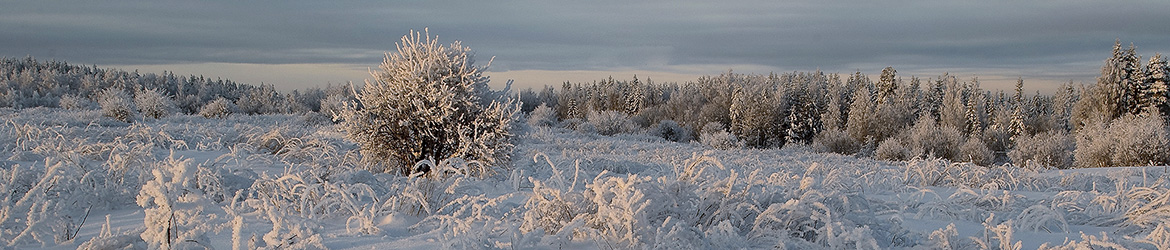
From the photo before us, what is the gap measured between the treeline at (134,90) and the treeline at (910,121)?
14.5 m

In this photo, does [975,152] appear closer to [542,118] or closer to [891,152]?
[891,152]

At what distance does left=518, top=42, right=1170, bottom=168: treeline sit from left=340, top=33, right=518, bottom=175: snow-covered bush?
16.9 m

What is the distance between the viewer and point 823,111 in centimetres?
5012

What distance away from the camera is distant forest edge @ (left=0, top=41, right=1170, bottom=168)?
21156 millimetres

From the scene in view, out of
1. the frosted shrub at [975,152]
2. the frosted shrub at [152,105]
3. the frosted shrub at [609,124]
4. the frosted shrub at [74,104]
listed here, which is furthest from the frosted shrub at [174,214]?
Answer: the frosted shrub at [609,124]

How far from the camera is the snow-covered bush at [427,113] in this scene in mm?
6812

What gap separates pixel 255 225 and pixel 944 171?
6961mm

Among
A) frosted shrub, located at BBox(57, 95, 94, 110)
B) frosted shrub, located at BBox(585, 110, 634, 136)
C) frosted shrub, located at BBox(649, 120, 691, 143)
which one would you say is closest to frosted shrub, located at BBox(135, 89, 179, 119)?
frosted shrub, located at BBox(57, 95, 94, 110)

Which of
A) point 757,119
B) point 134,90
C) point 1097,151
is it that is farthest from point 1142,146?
point 134,90

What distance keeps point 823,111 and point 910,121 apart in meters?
7.08

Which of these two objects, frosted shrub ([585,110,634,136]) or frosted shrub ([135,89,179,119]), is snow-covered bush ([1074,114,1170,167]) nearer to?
frosted shrub ([585,110,634,136])

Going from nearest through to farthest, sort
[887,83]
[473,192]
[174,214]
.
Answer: [174,214] < [473,192] < [887,83]

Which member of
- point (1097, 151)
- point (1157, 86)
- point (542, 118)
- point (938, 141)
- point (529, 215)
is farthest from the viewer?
point (542, 118)

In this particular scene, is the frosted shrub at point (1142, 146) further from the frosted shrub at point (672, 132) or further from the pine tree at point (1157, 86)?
the frosted shrub at point (672, 132)
